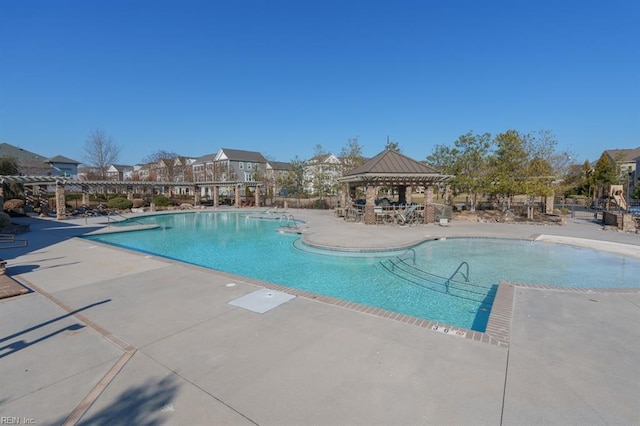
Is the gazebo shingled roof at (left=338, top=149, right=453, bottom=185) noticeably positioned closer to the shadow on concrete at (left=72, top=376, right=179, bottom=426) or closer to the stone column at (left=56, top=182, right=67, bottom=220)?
the shadow on concrete at (left=72, top=376, right=179, bottom=426)

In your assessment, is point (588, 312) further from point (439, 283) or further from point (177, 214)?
point (177, 214)

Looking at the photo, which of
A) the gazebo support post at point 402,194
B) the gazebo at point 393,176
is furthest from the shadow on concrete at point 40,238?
the gazebo support post at point 402,194

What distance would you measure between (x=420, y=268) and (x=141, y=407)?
8623 mm

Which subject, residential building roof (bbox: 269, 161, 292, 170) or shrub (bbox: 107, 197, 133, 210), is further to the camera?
residential building roof (bbox: 269, 161, 292, 170)

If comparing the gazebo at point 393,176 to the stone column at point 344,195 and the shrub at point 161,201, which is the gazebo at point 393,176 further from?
the shrub at point 161,201

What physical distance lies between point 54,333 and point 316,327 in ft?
12.7

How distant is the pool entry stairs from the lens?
7.63 meters

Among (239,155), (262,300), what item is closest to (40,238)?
(262,300)

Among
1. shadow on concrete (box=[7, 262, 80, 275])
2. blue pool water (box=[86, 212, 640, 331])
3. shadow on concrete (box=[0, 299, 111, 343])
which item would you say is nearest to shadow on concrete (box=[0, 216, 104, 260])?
blue pool water (box=[86, 212, 640, 331])

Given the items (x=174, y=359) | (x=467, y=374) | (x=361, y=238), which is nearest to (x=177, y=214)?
(x=361, y=238)

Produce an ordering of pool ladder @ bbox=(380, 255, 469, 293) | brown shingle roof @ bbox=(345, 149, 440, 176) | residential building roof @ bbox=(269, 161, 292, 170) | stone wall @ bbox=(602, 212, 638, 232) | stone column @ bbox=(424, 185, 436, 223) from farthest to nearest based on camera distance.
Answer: residential building roof @ bbox=(269, 161, 292, 170) < stone column @ bbox=(424, 185, 436, 223) < brown shingle roof @ bbox=(345, 149, 440, 176) < stone wall @ bbox=(602, 212, 638, 232) < pool ladder @ bbox=(380, 255, 469, 293)

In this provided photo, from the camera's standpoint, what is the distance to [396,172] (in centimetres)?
1922

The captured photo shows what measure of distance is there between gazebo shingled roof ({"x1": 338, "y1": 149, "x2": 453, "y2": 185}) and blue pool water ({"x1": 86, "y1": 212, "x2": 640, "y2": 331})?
569 cm

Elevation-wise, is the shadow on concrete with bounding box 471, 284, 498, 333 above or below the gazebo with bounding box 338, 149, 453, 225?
below
